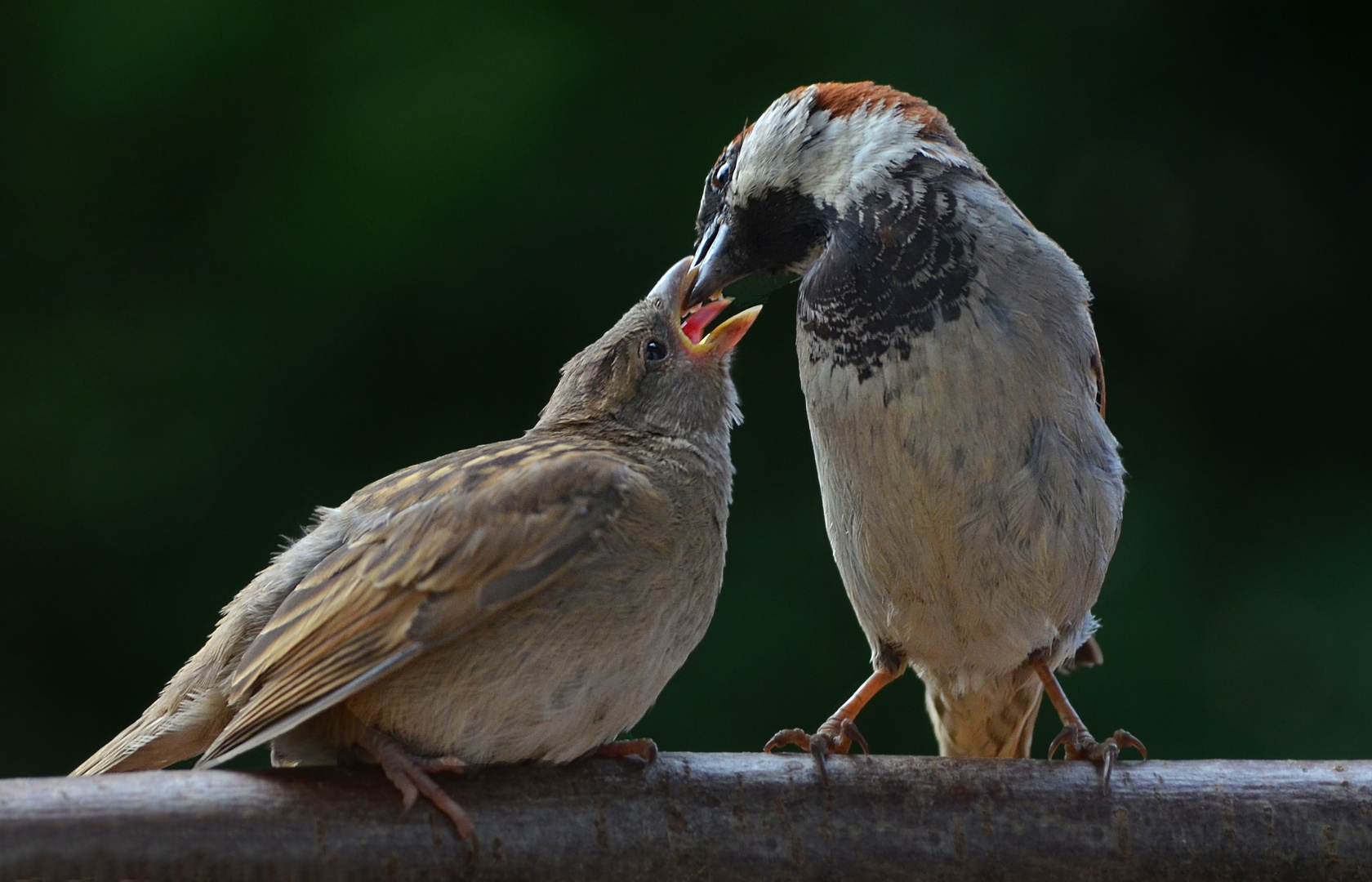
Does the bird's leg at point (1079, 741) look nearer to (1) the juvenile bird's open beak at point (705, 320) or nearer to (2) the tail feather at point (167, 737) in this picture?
(1) the juvenile bird's open beak at point (705, 320)

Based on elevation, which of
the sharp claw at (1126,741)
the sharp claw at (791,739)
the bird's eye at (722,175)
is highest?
the bird's eye at (722,175)

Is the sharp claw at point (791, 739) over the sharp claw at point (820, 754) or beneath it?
beneath

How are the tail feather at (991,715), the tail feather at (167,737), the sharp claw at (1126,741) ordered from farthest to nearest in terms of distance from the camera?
the tail feather at (991,715), the sharp claw at (1126,741), the tail feather at (167,737)

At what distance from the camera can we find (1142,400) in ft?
9.87

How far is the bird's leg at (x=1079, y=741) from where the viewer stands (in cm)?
165

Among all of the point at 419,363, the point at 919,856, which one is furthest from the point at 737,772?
the point at 419,363

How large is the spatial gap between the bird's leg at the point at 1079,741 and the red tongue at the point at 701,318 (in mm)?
664

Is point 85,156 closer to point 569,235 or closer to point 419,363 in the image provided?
point 419,363

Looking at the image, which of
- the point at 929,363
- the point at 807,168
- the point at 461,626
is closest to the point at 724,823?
the point at 461,626

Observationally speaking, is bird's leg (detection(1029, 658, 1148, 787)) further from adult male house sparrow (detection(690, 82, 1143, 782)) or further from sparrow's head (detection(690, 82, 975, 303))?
sparrow's head (detection(690, 82, 975, 303))

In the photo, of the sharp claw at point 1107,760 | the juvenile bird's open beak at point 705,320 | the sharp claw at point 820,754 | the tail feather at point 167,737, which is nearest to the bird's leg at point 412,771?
the tail feather at point 167,737

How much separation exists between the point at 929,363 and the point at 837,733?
20.8 inches

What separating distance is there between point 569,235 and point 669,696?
3.29 ft

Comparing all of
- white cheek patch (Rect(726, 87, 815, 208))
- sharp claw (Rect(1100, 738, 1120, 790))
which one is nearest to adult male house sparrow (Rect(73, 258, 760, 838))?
white cheek patch (Rect(726, 87, 815, 208))
